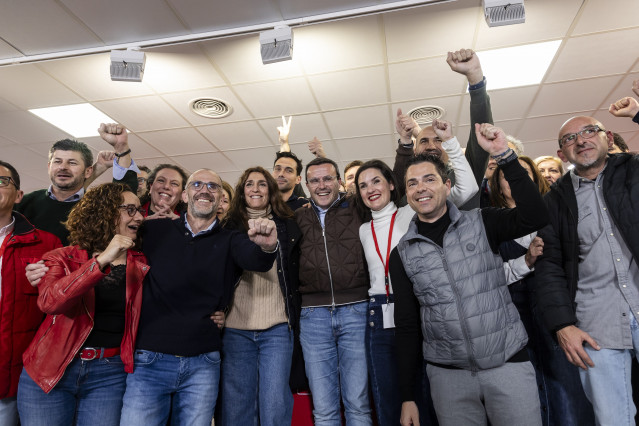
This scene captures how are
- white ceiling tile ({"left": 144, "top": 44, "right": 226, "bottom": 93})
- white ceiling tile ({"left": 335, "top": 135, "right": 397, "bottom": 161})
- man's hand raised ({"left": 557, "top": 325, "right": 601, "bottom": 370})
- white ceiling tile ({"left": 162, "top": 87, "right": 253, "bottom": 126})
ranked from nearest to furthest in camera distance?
man's hand raised ({"left": 557, "top": 325, "right": 601, "bottom": 370}) → white ceiling tile ({"left": 144, "top": 44, "right": 226, "bottom": 93}) → white ceiling tile ({"left": 162, "top": 87, "right": 253, "bottom": 126}) → white ceiling tile ({"left": 335, "top": 135, "right": 397, "bottom": 161})

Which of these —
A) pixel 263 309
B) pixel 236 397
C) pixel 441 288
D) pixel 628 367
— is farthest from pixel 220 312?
pixel 628 367

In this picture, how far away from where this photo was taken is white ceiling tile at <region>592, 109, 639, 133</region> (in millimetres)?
5008

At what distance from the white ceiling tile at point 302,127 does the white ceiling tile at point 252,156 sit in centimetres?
42

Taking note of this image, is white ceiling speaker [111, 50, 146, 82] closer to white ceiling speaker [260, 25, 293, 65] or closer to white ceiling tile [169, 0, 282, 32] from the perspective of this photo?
white ceiling tile [169, 0, 282, 32]

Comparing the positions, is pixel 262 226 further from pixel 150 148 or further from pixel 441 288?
pixel 150 148

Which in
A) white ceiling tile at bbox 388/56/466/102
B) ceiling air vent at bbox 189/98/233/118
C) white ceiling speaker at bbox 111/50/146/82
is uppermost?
white ceiling tile at bbox 388/56/466/102

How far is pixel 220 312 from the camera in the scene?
6.32 ft

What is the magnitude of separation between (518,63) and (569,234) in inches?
111

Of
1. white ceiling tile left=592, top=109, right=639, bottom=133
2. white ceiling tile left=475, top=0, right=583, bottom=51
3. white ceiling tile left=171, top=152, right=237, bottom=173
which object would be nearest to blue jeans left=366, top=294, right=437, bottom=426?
white ceiling tile left=475, top=0, right=583, bottom=51

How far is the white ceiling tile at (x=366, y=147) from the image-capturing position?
560 centimetres

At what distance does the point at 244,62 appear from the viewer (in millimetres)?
3846

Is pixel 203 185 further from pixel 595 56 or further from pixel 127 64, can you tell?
pixel 595 56

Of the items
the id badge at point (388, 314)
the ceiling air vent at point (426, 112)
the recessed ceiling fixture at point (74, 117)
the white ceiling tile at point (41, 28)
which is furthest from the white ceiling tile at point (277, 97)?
the id badge at point (388, 314)

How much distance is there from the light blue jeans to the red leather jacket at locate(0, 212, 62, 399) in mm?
2563
